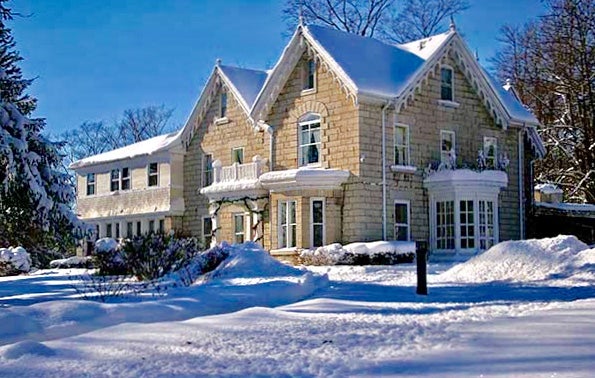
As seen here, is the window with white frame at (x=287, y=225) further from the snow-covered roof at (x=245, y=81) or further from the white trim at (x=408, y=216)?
the snow-covered roof at (x=245, y=81)

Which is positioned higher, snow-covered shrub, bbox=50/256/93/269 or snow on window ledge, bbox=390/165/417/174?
snow on window ledge, bbox=390/165/417/174

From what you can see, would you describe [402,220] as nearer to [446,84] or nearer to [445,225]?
[445,225]

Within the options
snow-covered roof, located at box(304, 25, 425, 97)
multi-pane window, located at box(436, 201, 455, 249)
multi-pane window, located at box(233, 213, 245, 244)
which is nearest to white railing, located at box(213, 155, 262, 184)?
multi-pane window, located at box(233, 213, 245, 244)

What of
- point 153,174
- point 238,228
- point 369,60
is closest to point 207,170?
point 153,174

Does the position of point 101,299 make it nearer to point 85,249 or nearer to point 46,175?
point 46,175

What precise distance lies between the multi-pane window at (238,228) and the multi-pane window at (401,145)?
733 cm

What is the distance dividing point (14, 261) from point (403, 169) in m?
16.1

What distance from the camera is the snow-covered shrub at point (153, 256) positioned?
18609 mm

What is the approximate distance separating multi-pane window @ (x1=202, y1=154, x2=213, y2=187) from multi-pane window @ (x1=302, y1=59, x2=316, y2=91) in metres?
7.17

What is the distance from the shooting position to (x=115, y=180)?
39844 millimetres

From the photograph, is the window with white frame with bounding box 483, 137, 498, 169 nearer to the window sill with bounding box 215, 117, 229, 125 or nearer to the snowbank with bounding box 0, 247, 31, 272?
the window sill with bounding box 215, 117, 229, 125

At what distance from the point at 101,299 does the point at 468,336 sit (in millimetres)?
7299

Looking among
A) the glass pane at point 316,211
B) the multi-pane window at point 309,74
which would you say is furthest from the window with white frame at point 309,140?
the glass pane at point 316,211

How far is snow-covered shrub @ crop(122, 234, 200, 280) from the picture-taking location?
18.6m
